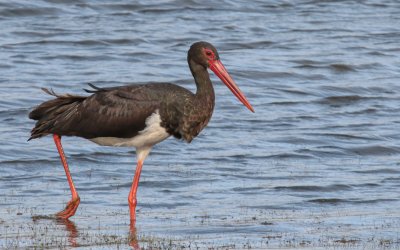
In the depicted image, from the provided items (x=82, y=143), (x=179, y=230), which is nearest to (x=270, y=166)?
(x=82, y=143)

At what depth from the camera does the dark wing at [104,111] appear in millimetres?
11297

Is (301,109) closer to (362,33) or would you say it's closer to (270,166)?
(270,166)

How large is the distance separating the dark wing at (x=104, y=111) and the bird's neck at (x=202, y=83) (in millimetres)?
187

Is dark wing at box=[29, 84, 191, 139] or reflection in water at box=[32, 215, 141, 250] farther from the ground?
dark wing at box=[29, 84, 191, 139]

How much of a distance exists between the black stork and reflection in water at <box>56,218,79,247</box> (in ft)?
0.44

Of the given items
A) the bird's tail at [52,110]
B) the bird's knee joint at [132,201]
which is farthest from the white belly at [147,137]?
the bird's knee joint at [132,201]

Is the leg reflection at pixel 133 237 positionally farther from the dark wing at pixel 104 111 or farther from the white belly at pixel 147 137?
the dark wing at pixel 104 111

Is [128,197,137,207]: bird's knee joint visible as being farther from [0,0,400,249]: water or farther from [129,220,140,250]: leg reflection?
[129,220,140,250]: leg reflection

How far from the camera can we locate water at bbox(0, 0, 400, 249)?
1077cm

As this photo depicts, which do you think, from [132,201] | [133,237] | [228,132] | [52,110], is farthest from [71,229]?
[228,132]

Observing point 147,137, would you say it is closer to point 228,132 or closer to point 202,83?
point 202,83

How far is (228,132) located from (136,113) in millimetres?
5933

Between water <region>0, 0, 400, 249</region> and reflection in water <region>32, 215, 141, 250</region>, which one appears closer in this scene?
reflection in water <region>32, 215, 141, 250</region>

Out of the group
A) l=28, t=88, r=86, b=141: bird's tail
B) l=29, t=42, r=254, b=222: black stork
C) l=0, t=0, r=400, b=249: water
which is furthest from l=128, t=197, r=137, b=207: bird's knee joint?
l=28, t=88, r=86, b=141: bird's tail
